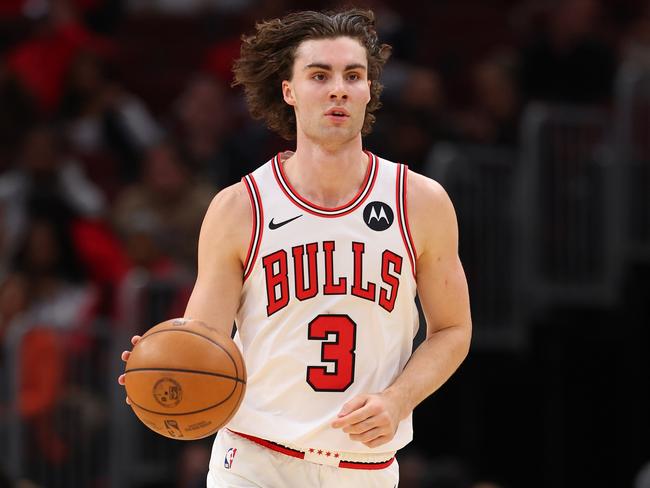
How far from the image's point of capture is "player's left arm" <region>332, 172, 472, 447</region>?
17.7 ft

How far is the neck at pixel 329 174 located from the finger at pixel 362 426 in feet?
2.97

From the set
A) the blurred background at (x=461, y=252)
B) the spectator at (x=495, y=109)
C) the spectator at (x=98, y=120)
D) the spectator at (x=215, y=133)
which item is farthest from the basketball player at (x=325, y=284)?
the spectator at (x=98, y=120)

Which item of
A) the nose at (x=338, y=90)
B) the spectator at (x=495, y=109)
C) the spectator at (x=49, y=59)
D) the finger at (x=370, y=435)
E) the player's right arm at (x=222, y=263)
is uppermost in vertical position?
the spectator at (x=49, y=59)

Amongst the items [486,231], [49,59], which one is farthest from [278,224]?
[49,59]

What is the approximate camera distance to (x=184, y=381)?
16.5 feet

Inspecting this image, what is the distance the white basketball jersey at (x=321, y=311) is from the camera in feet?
17.6

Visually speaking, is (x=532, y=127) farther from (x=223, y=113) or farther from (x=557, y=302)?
(x=223, y=113)

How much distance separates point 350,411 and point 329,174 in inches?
38.8

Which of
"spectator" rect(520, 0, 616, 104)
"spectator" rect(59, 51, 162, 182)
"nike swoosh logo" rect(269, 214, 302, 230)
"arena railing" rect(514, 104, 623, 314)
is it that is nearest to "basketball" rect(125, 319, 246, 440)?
"nike swoosh logo" rect(269, 214, 302, 230)

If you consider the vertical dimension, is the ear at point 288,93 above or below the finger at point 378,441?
above

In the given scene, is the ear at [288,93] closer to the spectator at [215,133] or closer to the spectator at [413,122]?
the spectator at [413,122]

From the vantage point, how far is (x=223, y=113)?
12.5m

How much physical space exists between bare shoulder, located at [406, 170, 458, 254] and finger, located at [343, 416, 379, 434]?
79cm

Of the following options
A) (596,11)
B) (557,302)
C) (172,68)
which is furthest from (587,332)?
→ (172,68)
